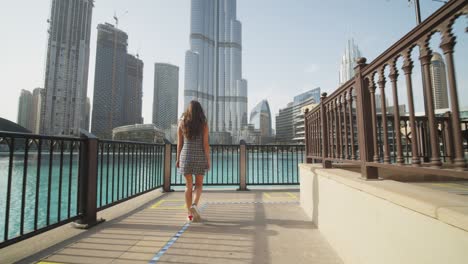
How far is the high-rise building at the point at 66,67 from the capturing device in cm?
5569

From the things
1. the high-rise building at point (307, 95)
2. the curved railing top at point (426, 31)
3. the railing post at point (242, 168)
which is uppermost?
the high-rise building at point (307, 95)

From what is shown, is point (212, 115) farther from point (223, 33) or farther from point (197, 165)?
point (197, 165)

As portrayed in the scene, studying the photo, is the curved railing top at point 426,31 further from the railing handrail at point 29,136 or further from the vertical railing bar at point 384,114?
the railing handrail at point 29,136

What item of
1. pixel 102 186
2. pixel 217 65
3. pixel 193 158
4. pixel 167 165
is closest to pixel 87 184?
pixel 193 158

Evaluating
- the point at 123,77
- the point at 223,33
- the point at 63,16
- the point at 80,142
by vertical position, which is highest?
the point at 223,33

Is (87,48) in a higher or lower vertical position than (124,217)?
higher

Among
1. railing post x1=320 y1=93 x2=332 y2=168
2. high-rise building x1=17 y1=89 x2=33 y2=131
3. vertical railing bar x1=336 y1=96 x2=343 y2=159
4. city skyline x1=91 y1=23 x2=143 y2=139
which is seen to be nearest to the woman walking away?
railing post x1=320 y1=93 x2=332 y2=168

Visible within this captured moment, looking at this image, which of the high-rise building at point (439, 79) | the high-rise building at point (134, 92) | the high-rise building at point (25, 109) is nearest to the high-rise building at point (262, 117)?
the high-rise building at point (134, 92)

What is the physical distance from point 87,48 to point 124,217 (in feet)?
273

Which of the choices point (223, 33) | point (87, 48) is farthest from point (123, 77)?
point (223, 33)

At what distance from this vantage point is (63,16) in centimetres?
6912

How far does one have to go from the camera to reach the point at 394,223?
47.9 inches

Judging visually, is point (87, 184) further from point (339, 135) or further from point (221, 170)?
point (221, 170)

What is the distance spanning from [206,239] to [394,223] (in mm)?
1867
